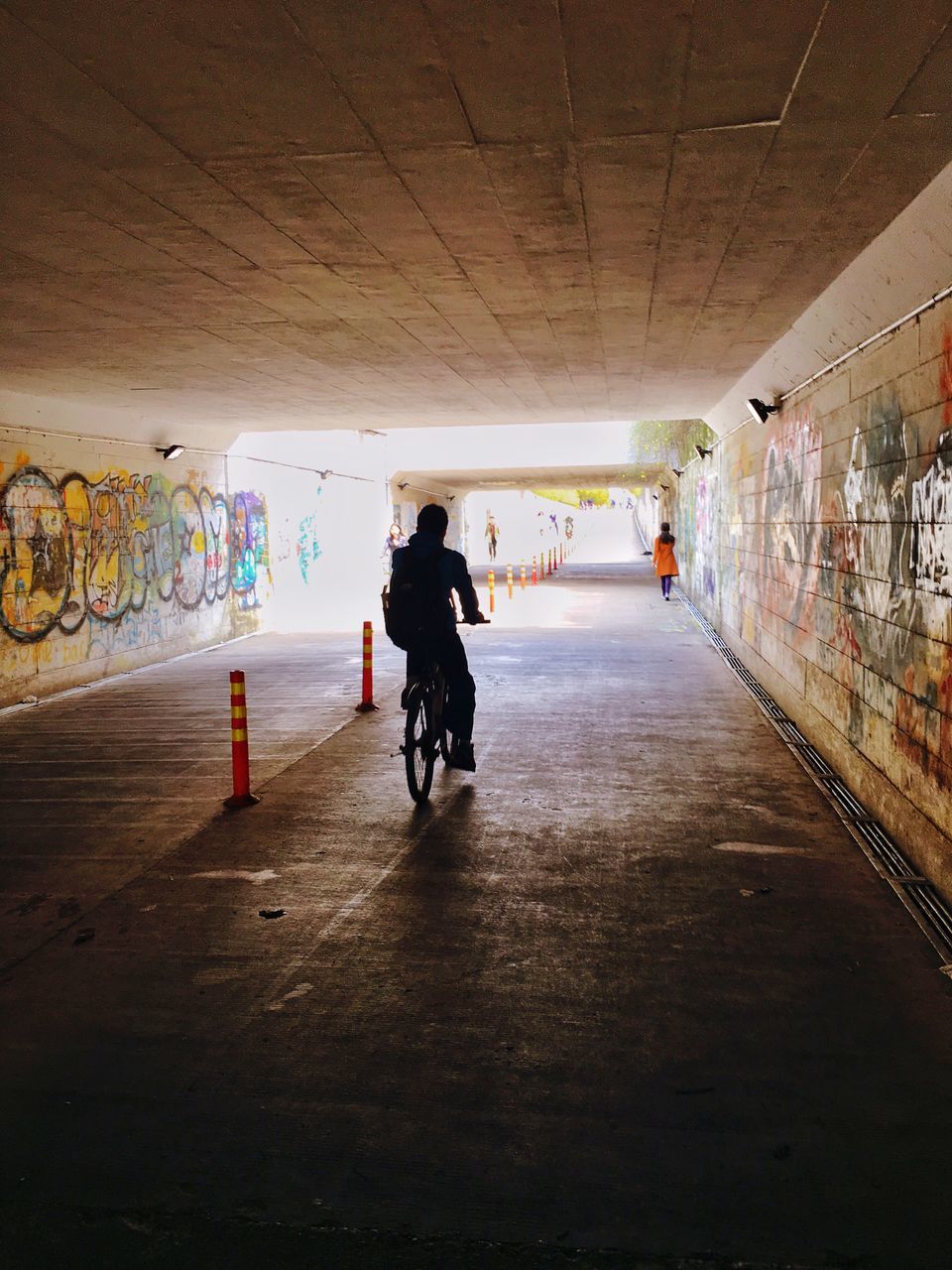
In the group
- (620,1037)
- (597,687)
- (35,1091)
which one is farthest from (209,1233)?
(597,687)

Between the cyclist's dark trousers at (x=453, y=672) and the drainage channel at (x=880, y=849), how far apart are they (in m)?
2.80

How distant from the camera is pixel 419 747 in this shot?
7016 mm

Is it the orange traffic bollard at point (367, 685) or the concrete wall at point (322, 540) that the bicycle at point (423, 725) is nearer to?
the orange traffic bollard at point (367, 685)

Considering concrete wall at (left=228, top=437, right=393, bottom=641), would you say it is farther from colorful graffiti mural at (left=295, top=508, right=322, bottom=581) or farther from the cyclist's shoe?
the cyclist's shoe

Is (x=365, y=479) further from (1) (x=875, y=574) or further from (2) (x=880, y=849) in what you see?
(2) (x=880, y=849)

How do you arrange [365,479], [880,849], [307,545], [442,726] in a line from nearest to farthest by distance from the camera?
[880,849], [442,726], [307,545], [365,479]

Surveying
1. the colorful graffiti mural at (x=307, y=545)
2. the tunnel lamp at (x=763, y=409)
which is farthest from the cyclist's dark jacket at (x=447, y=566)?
the colorful graffiti mural at (x=307, y=545)

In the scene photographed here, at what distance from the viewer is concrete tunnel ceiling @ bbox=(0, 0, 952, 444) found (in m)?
3.33

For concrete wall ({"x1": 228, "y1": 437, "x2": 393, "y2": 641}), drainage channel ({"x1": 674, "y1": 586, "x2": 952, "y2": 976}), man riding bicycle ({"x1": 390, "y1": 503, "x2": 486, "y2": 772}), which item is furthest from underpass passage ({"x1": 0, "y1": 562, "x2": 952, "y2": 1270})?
concrete wall ({"x1": 228, "y1": 437, "x2": 393, "y2": 641})

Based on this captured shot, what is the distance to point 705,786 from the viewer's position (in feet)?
24.1

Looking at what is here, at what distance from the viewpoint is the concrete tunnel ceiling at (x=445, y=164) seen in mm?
3328

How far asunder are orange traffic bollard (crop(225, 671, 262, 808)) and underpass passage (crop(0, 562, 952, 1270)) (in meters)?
0.31

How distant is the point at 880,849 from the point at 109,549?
10857 millimetres

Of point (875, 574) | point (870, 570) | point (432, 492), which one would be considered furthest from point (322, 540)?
point (875, 574)
